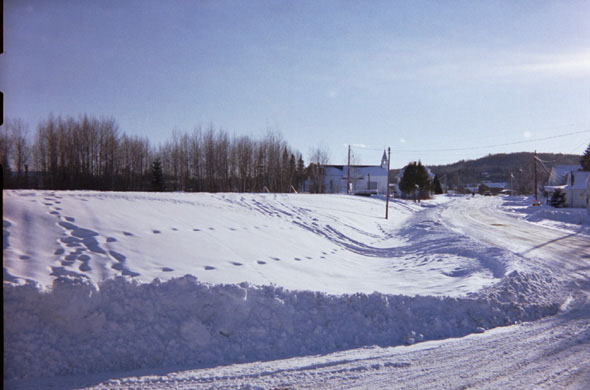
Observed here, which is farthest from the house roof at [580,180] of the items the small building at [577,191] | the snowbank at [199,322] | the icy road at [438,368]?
the icy road at [438,368]

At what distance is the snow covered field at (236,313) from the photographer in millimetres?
4152

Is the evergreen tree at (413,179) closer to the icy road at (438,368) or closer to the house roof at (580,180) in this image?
the house roof at (580,180)

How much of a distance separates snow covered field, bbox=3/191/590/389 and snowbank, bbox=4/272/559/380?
2cm

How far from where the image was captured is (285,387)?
378 centimetres

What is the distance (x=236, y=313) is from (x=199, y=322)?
1.87 ft

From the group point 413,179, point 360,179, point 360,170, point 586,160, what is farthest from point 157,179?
point 586,160

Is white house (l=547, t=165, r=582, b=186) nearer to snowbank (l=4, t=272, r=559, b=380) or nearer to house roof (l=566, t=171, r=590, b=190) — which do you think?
house roof (l=566, t=171, r=590, b=190)

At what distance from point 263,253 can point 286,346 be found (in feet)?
14.2

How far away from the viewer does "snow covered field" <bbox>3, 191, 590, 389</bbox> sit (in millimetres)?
4152

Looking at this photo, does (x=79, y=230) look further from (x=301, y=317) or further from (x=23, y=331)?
(x=301, y=317)

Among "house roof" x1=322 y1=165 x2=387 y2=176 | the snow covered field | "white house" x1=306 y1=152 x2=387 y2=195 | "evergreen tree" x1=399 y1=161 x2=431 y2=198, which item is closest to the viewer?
the snow covered field

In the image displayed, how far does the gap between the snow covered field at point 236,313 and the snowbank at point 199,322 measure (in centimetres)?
2

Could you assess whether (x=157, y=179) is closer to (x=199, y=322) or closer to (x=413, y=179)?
(x=413, y=179)

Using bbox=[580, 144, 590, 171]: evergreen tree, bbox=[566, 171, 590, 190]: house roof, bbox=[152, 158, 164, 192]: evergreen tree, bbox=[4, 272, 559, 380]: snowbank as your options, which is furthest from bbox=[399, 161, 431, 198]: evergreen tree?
bbox=[4, 272, 559, 380]: snowbank
